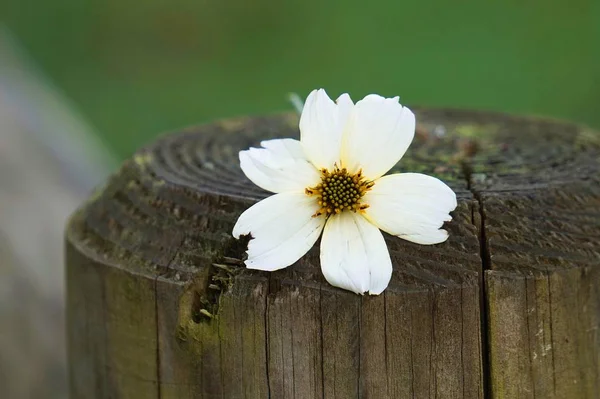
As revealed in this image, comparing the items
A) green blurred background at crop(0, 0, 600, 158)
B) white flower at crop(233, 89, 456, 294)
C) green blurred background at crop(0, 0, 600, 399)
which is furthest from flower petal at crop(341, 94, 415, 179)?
green blurred background at crop(0, 0, 600, 158)

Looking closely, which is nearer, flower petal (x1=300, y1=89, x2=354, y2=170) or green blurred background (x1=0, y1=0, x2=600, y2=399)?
flower petal (x1=300, y1=89, x2=354, y2=170)

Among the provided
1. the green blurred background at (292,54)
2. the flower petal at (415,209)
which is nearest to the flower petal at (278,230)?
the flower petal at (415,209)

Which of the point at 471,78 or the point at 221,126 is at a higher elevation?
the point at 471,78

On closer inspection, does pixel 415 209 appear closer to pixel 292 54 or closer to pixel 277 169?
pixel 277 169

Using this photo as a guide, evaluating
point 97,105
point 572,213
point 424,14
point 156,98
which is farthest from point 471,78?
point 572,213

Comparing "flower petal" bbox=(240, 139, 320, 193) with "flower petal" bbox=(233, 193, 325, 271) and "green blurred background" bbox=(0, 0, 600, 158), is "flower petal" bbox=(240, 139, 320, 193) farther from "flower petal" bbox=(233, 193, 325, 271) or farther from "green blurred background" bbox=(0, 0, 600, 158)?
"green blurred background" bbox=(0, 0, 600, 158)

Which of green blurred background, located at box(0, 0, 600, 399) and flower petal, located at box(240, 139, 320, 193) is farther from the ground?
green blurred background, located at box(0, 0, 600, 399)

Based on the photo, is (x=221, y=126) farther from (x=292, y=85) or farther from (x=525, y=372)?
(x=292, y=85)
